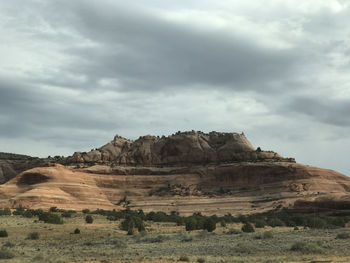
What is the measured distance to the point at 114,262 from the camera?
2222cm

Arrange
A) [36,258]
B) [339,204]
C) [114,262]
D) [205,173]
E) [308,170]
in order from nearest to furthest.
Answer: [114,262], [36,258], [339,204], [308,170], [205,173]

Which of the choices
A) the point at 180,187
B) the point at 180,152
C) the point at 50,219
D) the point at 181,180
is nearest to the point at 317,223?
the point at 50,219

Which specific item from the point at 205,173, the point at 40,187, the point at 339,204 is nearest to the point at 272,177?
the point at 205,173

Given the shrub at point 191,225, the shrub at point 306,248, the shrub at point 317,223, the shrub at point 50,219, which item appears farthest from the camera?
the shrub at point 317,223

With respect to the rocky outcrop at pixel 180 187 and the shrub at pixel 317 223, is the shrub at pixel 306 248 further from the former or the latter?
the rocky outcrop at pixel 180 187

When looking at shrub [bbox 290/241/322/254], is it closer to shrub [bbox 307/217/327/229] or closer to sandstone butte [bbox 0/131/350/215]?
shrub [bbox 307/217/327/229]

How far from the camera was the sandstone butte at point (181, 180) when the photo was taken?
8300cm

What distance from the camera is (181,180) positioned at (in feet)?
339

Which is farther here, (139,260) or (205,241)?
(205,241)

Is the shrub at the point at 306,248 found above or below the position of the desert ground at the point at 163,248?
above

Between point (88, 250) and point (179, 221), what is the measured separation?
33.0m

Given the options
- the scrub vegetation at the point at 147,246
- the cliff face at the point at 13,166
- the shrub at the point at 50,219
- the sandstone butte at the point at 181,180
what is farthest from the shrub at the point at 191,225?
the cliff face at the point at 13,166

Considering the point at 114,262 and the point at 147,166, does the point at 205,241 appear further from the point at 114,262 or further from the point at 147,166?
the point at 147,166

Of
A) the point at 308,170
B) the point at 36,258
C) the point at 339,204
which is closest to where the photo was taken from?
the point at 36,258
